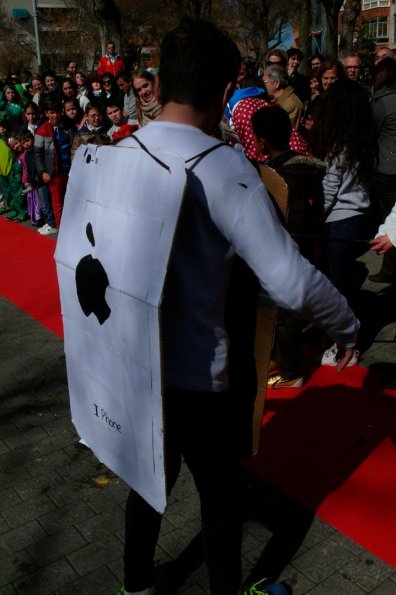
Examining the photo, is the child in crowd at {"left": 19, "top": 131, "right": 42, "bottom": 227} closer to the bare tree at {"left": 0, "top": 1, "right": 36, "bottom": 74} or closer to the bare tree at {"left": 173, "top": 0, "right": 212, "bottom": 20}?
the bare tree at {"left": 173, "top": 0, "right": 212, "bottom": 20}

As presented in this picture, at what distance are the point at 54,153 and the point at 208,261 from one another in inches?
313

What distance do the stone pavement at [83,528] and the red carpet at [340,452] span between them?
13cm

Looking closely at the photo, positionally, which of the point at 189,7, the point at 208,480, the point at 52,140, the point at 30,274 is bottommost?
the point at 30,274

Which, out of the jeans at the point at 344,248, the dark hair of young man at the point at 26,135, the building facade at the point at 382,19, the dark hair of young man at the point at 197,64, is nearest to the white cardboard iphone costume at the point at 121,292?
the dark hair of young man at the point at 197,64

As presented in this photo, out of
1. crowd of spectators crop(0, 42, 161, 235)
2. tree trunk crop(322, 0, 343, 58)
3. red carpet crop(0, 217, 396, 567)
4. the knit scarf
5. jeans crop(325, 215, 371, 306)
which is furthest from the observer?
tree trunk crop(322, 0, 343, 58)

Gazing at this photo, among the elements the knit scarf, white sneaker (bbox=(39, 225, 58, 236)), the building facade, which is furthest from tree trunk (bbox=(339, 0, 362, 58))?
the building facade

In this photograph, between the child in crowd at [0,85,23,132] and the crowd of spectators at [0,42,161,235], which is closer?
the crowd of spectators at [0,42,161,235]

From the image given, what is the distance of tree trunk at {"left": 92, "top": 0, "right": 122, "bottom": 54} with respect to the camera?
19247 millimetres

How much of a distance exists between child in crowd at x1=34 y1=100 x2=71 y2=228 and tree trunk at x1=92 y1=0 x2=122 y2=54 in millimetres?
10744

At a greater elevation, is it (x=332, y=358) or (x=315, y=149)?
(x=315, y=149)

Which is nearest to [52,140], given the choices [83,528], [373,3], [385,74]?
[385,74]

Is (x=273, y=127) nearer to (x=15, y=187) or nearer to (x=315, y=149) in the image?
(x=315, y=149)

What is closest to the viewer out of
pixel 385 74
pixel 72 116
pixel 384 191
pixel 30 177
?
pixel 384 191

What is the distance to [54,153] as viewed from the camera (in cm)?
936
